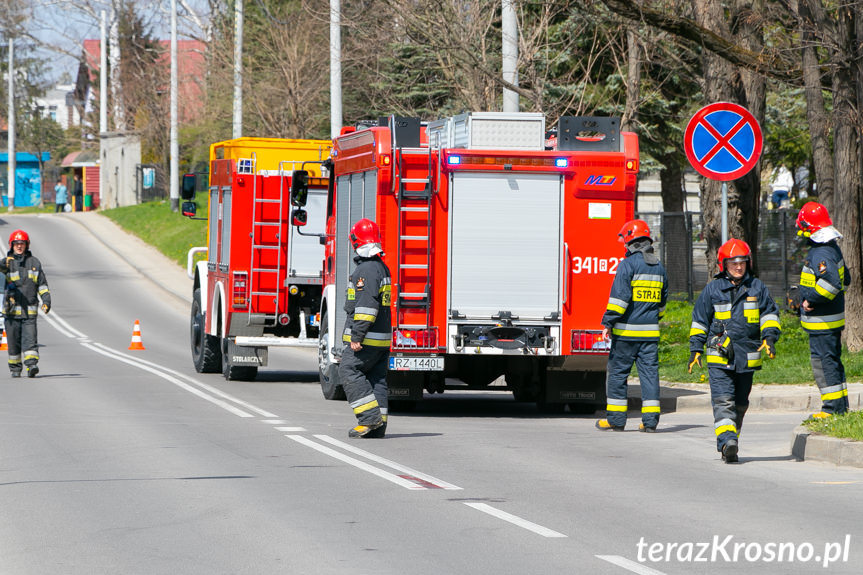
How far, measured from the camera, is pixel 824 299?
11922 millimetres

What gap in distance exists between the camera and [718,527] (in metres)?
7.89

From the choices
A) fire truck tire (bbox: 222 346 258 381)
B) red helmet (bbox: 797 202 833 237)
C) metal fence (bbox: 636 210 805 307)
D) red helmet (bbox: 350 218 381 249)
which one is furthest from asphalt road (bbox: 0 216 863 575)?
metal fence (bbox: 636 210 805 307)

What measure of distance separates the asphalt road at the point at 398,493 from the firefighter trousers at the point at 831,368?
631 millimetres

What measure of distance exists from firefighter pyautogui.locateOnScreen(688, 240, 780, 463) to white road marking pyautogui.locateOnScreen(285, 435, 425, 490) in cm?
264

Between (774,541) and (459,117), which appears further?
(459,117)

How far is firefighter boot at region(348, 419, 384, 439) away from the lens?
12.1 meters

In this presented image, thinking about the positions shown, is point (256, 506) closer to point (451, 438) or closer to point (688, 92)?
point (451, 438)

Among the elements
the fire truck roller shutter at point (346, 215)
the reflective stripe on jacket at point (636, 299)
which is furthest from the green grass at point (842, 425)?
the fire truck roller shutter at point (346, 215)

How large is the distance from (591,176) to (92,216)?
5283cm

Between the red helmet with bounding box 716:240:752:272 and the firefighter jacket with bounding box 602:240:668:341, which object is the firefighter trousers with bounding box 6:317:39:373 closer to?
the firefighter jacket with bounding box 602:240:668:341

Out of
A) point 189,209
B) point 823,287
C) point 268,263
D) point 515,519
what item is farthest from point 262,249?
point 515,519

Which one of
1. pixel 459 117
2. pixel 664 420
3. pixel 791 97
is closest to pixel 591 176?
pixel 459 117

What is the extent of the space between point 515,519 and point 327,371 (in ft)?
26.1

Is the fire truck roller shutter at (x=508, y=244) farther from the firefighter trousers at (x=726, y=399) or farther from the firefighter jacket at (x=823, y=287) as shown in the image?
the firefighter trousers at (x=726, y=399)
